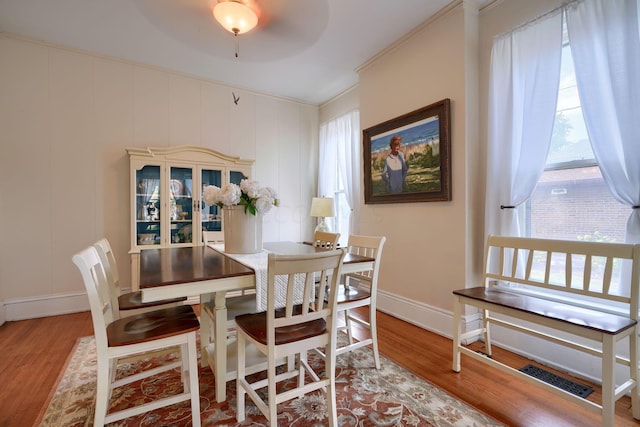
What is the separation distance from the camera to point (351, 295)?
212 centimetres

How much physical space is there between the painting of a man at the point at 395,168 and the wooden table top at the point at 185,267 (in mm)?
1929

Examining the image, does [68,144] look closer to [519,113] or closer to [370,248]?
[370,248]

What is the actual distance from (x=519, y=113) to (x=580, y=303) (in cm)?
144

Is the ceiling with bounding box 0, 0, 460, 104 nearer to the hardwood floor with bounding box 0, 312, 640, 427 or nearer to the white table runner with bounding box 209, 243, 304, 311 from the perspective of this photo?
the white table runner with bounding box 209, 243, 304, 311

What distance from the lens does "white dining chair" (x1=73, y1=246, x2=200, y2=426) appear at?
4.23 feet

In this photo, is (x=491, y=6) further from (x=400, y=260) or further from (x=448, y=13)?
(x=400, y=260)

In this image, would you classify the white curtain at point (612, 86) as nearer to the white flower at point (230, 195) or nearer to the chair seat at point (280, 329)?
the chair seat at point (280, 329)

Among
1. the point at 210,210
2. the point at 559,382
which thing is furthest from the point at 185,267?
the point at 559,382

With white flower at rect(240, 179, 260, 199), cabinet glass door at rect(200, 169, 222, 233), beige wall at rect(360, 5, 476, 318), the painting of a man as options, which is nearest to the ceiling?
beige wall at rect(360, 5, 476, 318)

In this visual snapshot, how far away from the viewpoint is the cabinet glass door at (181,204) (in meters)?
3.46

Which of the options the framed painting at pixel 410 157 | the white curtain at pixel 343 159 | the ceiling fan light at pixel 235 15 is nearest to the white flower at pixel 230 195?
the ceiling fan light at pixel 235 15

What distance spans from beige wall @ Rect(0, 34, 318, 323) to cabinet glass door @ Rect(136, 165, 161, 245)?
0.88 ft

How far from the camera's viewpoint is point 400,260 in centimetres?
309

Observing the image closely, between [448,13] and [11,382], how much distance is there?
430 cm
